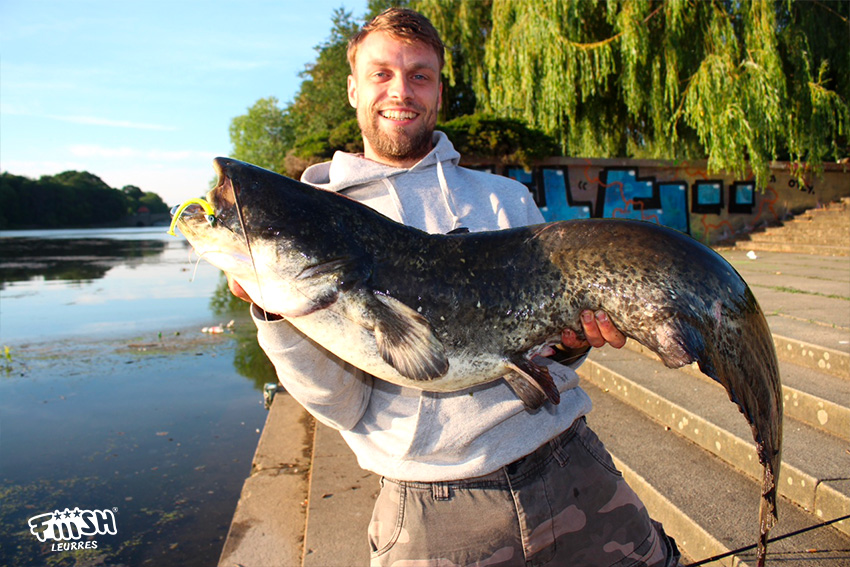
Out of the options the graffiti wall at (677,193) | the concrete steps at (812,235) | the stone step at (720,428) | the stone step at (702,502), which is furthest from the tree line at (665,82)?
the stone step at (702,502)

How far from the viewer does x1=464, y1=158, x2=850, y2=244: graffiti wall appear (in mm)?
15922

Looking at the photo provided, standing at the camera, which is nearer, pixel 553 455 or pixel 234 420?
pixel 553 455

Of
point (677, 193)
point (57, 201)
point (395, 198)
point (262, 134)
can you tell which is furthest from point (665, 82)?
point (57, 201)

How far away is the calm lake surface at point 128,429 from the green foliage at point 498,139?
6.94 metres

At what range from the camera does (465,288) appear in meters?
2.14

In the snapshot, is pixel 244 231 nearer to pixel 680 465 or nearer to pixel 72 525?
pixel 680 465

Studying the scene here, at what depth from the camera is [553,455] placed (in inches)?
97.1

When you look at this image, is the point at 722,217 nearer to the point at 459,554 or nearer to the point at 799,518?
the point at 799,518

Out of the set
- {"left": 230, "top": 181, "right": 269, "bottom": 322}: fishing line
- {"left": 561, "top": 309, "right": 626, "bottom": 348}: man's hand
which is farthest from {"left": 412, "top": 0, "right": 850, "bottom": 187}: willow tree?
{"left": 230, "top": 181, "right": 269, "bottom": 322}: fishing line

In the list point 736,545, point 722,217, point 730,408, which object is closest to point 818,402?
point 730,408

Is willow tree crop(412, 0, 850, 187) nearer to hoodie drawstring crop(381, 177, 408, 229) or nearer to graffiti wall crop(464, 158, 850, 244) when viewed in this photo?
graffiti wall crop(464, 158, 850, 244)

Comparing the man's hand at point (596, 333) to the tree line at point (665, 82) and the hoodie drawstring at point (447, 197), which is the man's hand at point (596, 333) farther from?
the tree line at point (665, 82)

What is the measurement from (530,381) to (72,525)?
446cm

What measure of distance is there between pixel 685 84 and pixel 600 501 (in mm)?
15472
